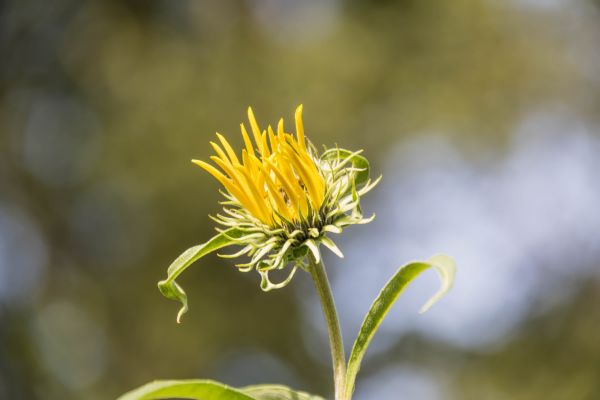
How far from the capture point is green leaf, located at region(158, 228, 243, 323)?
1.28 metres

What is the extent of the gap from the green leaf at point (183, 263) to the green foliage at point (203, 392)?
0.61 ft

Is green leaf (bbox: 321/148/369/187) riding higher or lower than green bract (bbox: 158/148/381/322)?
higher

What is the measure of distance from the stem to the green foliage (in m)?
0.09

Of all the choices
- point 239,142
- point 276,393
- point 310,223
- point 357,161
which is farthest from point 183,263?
point 239,142

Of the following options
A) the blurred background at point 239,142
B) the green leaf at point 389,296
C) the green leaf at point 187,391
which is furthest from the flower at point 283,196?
the blurred background at point 239,142

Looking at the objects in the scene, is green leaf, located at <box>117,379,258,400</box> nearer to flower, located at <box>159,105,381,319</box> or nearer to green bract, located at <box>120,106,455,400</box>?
green bract, located at <box>120,106,455,400</box>

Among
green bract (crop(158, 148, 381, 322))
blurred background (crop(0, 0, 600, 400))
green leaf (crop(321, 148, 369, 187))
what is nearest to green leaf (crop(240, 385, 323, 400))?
green bract (crop(158, 148, 381, 322))

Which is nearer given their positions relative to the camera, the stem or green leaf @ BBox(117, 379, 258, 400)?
green leaf @ BBox(117, 379, 258, 400)

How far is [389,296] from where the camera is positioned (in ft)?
4.12

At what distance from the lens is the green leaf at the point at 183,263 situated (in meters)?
1.28

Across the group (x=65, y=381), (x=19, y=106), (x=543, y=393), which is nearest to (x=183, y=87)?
(x=19, y=106)

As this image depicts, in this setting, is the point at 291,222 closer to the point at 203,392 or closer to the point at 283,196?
the point at 283,196

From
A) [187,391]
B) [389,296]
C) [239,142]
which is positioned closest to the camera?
[187,391]

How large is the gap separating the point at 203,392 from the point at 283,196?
0.53 m
